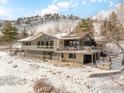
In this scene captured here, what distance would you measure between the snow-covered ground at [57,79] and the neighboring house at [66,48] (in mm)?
3841

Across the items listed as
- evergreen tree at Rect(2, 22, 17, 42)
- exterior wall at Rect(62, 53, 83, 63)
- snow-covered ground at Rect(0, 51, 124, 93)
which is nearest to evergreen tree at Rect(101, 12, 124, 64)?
exterior wall at Rect(62, 53, 83, 63)

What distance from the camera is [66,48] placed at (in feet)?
125

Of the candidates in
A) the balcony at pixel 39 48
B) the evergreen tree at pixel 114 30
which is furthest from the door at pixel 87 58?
the evergreen tree at pixel 114 30

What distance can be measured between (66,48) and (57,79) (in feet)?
38.1

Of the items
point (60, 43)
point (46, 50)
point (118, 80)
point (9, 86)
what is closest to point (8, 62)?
point (46, 50)

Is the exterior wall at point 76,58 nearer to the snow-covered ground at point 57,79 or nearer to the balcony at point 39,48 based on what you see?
the balcony at point 39,48

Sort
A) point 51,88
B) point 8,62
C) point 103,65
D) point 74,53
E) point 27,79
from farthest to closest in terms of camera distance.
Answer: point 8,62
point 74,53
point 103,65
point 27,79
point 51,88

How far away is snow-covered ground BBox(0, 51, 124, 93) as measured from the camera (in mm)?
23438

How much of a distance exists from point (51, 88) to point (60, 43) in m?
16.8

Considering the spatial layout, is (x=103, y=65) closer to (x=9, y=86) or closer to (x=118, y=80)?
(x=118, y=80)

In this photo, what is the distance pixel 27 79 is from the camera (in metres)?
27.9

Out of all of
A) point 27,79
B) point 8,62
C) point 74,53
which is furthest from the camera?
point 8,62

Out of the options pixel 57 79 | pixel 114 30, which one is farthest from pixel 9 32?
pixel 57 79

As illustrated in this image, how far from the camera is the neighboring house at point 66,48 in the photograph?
36.5 m
